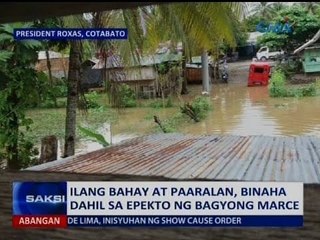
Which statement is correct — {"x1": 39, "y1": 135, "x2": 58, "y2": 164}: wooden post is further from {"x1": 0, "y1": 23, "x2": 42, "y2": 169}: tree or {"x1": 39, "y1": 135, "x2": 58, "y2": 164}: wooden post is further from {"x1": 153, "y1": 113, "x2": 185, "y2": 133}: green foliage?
{"x1": 153, "y1": 113, "x2": 185, "y2": 133}: green foliage

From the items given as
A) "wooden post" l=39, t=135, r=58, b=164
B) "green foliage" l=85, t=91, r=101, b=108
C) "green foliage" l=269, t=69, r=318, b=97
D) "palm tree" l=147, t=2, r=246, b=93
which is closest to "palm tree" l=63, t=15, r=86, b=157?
"wooden post" l=39, t=135, r=58, b=164

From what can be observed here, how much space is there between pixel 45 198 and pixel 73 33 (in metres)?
3.14

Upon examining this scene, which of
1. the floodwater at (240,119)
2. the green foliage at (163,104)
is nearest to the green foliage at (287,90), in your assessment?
the floodwater at (240,119)

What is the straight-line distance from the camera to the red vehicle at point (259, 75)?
24.0 meters

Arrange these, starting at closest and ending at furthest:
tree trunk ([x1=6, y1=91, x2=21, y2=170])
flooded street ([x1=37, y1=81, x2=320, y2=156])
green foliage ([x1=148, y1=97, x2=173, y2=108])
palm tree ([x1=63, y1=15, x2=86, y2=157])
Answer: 1. palm tree ([x1=63, y1=15, x2=86, y2=157])
2. tree trunk ([x1=6, y1=91, x2=21, y2=170])
3. flooded street ([x1=37, y1=81, x2=320, y2=156])
4. green foliage ([x1=148, y1=97, x2=173, y2=108])

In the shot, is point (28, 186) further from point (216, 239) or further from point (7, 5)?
point (7, 5)

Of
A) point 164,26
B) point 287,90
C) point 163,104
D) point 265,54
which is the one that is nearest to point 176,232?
point 164,26

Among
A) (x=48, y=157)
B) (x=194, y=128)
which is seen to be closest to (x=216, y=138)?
(x=48, y=157)

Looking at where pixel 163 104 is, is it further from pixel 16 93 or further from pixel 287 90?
pixel 16 93

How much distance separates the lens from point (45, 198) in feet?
11.2

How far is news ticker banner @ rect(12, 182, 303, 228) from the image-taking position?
120 inches

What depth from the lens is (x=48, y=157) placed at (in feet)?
24.8

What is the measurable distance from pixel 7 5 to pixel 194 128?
13.5 meters

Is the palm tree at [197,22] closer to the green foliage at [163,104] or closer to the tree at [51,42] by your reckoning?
the tree at [51,42]
